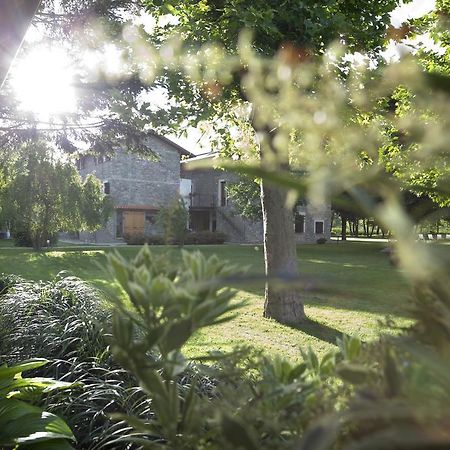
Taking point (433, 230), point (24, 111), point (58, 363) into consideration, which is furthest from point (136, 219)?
point (433, 230)

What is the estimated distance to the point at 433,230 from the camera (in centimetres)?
89

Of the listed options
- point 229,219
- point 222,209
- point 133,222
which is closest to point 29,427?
point 133,222

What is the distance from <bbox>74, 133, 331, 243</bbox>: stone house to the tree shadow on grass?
23.0 meters

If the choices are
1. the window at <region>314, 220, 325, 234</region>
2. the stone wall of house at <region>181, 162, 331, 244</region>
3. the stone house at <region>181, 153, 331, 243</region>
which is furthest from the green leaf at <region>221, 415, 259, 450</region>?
the window at <region>314, 220, 325, 234</region>

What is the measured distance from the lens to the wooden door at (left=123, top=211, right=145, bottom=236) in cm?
3206

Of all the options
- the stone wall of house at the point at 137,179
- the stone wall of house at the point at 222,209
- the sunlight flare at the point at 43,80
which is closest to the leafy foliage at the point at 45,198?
the stone wall of house at the point at 137,179

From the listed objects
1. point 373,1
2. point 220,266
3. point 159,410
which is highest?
point 373,1

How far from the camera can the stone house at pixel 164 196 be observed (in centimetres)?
3250

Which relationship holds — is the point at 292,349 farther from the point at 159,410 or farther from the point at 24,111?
the point at 24,111

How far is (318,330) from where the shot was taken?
8008 mm

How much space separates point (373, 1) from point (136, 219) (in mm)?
26824

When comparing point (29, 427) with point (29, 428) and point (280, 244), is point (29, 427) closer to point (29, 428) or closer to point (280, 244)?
point (29, 428)

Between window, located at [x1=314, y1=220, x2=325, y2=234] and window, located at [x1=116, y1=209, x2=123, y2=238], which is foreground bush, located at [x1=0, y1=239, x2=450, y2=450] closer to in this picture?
window, located at [x1=116, y1=209, x2=123, y2=238]

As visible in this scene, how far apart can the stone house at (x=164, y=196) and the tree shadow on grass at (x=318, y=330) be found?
2299 centimetres
